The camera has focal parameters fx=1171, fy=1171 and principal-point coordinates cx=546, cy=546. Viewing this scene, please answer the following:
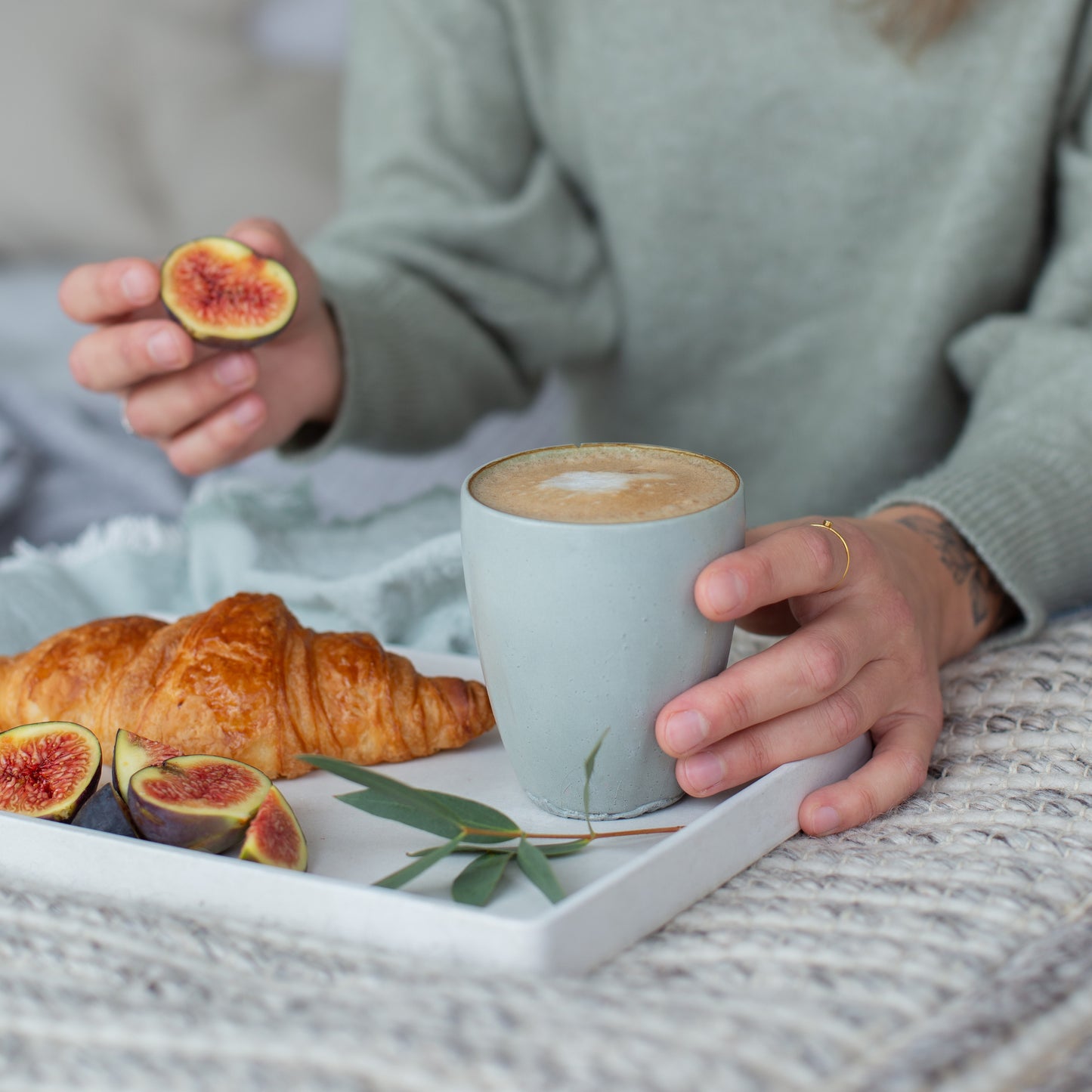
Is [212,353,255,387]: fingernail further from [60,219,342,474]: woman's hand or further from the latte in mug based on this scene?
the latte in mug

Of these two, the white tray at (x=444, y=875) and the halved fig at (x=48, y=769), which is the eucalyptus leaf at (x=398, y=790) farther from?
the halved fig at (x=48, y=769)

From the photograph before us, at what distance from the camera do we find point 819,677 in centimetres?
81

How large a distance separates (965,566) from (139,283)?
84cm

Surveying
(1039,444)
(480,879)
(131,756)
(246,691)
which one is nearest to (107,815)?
(131,756)

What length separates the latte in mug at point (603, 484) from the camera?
0.75m

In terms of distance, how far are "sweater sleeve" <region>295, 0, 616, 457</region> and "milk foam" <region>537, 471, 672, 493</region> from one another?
0.84m

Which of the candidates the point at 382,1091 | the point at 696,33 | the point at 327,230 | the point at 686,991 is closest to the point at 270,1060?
the point at 382,1091

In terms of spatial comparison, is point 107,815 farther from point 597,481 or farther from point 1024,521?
point 1024,521

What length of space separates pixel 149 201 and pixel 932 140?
183 cm

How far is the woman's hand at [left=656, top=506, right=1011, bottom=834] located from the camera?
773mm

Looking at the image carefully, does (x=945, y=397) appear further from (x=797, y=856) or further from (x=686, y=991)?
(x=686, y=991)

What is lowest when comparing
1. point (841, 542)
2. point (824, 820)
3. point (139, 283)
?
point (824, 820)

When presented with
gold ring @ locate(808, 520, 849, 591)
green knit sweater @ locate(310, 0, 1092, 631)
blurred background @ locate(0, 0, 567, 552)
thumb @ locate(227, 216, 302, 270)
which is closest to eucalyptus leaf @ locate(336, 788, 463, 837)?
gold ring @ locate(808, 520, 849, 591)

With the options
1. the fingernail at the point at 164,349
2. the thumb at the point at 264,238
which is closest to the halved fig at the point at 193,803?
the fingernail at the point at 164,349
